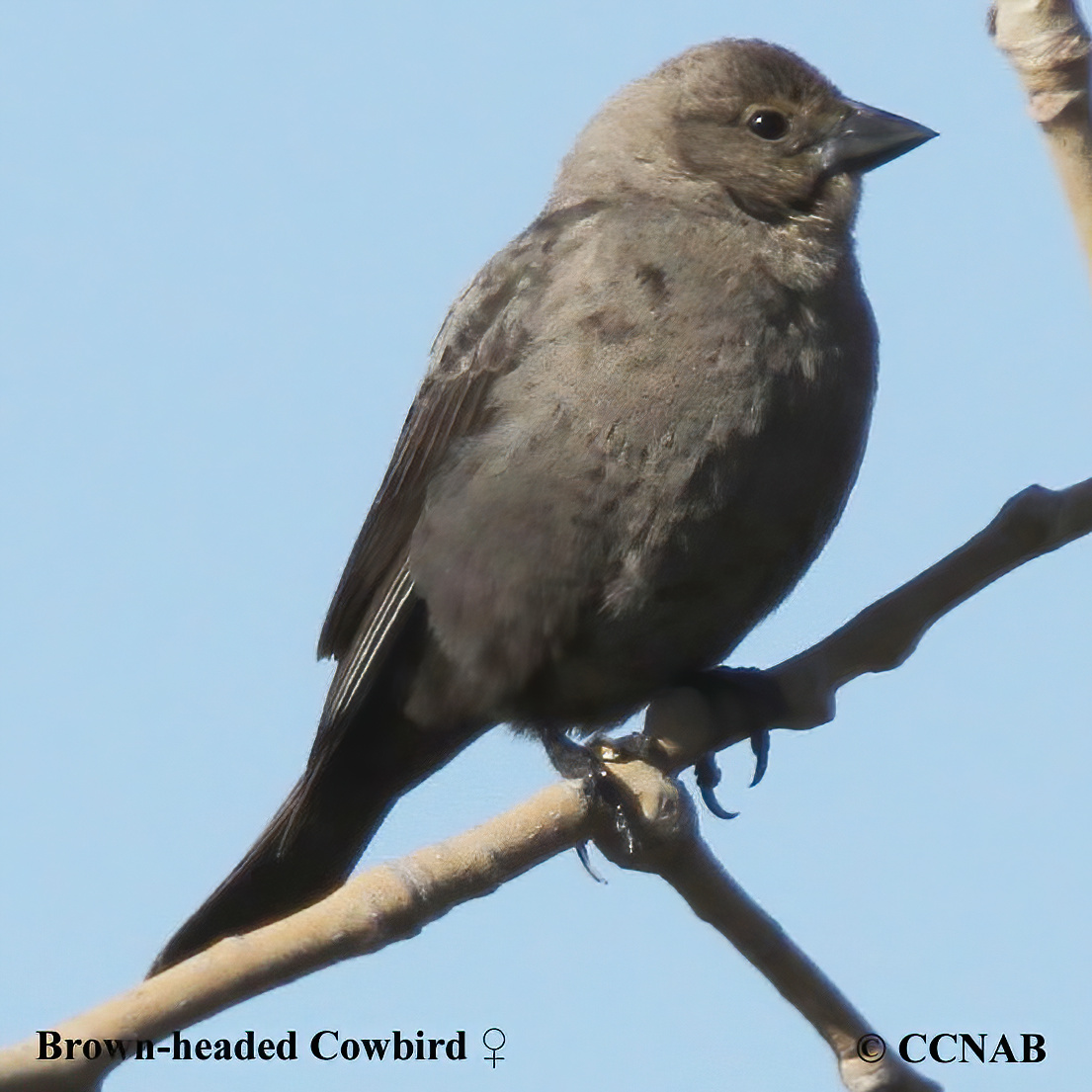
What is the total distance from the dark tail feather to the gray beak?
6.40ft

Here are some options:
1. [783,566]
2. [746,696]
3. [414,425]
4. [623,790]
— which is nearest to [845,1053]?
[623,790]

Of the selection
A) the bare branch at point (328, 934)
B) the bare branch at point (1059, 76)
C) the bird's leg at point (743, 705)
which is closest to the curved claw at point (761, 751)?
the bird's leg at point (743, 705)

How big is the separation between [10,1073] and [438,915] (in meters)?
0.87

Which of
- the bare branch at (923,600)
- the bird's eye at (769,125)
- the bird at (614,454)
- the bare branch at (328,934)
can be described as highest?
the bird's eye at (769,125)

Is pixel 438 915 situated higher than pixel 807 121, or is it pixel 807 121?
pixel 807 121

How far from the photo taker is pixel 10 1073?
2.80 metres

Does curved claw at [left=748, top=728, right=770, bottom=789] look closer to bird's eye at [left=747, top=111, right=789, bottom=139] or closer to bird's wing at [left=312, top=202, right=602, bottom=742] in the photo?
bird's wing at [left=312, top=202, right=602, bottom=742]

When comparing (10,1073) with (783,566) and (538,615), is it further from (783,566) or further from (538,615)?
(783,566)

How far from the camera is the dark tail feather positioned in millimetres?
5273

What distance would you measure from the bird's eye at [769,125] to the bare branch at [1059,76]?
9.53ft

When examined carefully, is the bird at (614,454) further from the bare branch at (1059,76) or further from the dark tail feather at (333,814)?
the bare branch at (1059,76)

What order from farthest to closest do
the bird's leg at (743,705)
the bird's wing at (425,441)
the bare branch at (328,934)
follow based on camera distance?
the bird's wing at (425,441) → the bird's leg at (743,705) → the bare branch at (328,934)

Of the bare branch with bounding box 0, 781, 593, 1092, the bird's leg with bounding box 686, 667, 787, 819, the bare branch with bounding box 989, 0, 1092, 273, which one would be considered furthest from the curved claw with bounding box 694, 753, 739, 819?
the bare branch with bounding box 989, 0, 1092, 273

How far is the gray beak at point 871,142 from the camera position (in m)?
5.30
